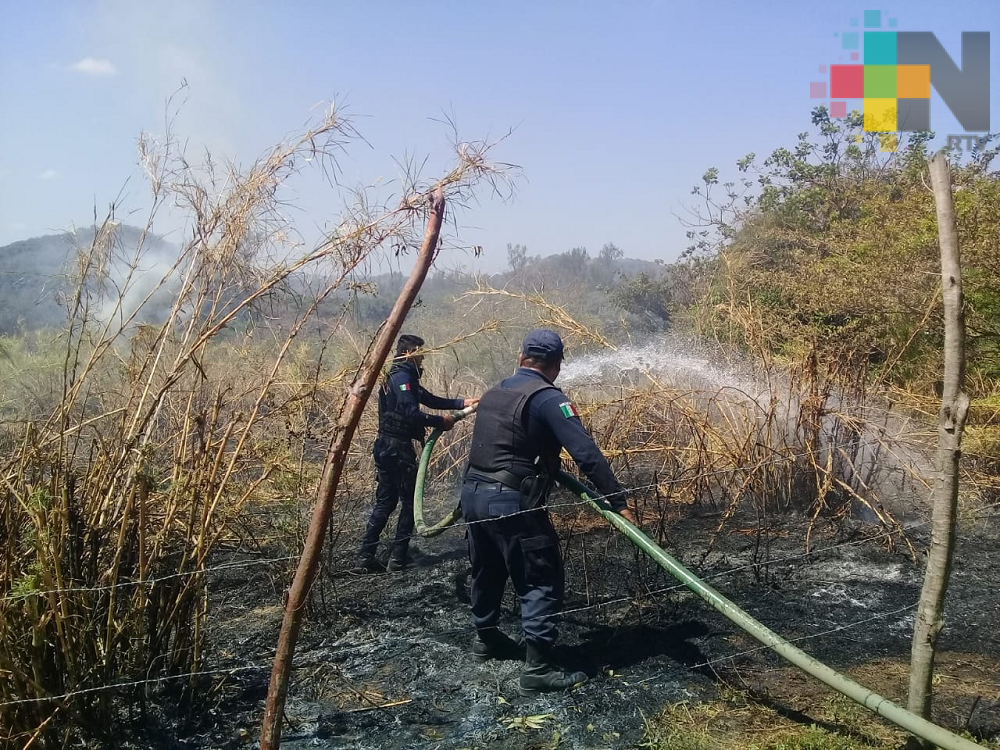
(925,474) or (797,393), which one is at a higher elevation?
(797,393)

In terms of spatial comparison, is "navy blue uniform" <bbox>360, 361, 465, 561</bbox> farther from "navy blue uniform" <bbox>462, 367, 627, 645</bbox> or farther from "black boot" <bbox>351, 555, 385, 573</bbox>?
"navy blue uniform" <bbox>462, 367, 627, 645</bbox>

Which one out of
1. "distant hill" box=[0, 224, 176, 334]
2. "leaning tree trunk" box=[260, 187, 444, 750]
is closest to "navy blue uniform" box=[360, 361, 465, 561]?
"leaning tree trunk" box=[260, 187, 444, 750]

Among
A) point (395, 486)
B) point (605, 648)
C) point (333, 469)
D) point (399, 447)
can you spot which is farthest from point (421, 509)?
point (333, 469)

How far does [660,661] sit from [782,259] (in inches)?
394

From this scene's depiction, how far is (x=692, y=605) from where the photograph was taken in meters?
4.42

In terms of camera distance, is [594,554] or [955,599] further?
[594,554]

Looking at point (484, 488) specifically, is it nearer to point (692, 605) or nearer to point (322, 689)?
point (322, 689)

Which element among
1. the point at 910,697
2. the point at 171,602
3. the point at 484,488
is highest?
the point at 484,488

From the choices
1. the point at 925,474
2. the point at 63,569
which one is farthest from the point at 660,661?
the point at 925,474

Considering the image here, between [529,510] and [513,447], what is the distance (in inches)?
14.5

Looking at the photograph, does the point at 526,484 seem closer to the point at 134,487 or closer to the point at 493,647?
the point at 493,647

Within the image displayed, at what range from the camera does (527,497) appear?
3707 mm

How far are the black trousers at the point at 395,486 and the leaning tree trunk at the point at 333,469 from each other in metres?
2.95

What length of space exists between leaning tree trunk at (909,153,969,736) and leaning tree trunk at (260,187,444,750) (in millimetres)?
1806
